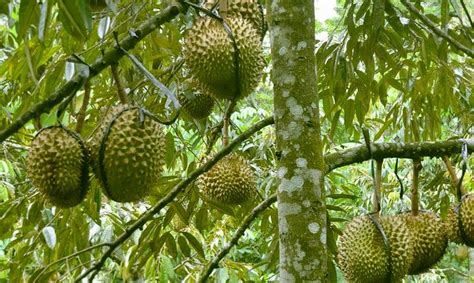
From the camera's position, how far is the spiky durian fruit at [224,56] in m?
1.42

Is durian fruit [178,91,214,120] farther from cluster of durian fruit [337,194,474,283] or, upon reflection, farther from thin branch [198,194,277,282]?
cluster of durian fruit [337,194,474,283]

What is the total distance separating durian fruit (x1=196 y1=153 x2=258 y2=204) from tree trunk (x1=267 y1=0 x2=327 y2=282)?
0.69 meters

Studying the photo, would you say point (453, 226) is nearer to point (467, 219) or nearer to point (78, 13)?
point (467, 219)

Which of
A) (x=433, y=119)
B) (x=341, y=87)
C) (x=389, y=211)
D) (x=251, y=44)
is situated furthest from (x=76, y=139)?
(x=389, y=211)

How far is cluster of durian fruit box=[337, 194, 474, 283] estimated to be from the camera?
1.46 m

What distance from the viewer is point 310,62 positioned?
4.37ft

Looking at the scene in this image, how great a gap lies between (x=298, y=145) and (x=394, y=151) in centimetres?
42

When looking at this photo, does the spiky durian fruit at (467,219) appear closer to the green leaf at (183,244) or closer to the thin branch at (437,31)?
the thin branch at (437,31)

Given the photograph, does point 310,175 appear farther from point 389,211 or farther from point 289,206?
point 389,211

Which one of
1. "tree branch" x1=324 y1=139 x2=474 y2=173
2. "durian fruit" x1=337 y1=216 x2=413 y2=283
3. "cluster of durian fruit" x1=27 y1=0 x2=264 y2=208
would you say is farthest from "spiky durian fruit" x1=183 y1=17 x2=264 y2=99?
"durian fruit" x1=337 y1=216 x2=413 y2=283

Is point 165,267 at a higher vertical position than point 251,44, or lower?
lower

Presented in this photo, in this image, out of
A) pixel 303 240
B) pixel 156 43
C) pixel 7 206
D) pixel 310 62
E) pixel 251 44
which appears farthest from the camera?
pixel 7 206

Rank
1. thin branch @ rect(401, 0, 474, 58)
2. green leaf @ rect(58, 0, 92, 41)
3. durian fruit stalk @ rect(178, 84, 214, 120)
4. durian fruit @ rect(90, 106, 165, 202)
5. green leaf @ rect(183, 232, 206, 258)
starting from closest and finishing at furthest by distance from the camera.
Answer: green leaf @ rect(58, 0, 92, 41), durian fruit @ rect(90, 106, 165, 202), thin branch @ rect(401, 0, 474, 58), green leaf @ rect(183, 232, 206, 258), durian fruit stalk @ rect(178, 84, 214, 120)

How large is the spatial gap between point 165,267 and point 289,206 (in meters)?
0.77
